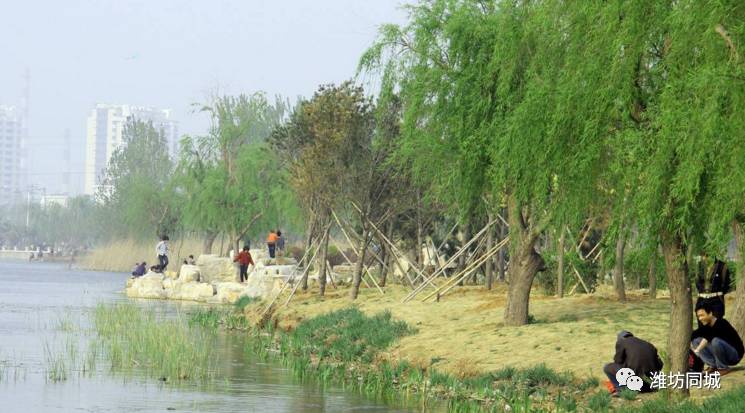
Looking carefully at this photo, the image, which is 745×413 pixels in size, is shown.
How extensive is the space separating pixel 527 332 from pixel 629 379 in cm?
581

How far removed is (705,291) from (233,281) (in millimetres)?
29594

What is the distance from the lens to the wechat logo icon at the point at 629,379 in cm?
1630

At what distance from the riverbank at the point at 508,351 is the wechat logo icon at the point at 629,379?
13cm

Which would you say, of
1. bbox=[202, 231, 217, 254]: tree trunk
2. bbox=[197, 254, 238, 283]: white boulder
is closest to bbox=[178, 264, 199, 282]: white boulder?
bbox=[197, 254, 238, 283]: white boulder

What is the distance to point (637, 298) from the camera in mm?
27844

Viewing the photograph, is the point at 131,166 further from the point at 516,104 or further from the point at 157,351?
the point at 516,104

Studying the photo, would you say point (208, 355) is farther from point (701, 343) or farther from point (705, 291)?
point (701, 343)

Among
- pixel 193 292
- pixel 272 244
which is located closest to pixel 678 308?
pixel 193 292

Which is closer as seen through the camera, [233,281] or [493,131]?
[493,131]

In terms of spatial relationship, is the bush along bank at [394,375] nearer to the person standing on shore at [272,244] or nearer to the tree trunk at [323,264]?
the tree trunk at [323,264]

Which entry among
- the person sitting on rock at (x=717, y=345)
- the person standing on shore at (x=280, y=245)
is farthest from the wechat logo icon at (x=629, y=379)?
the person standing on shore at (x=280, y=245)

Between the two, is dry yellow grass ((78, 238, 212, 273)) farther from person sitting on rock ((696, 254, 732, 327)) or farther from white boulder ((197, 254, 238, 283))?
person sitting on rock ((696, 254, 732, 327))

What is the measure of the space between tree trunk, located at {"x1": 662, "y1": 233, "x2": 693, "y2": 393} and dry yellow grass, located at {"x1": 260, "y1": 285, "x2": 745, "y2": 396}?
654 mm

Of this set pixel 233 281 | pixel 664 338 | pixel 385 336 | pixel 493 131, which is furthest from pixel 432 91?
pixel 233 281
